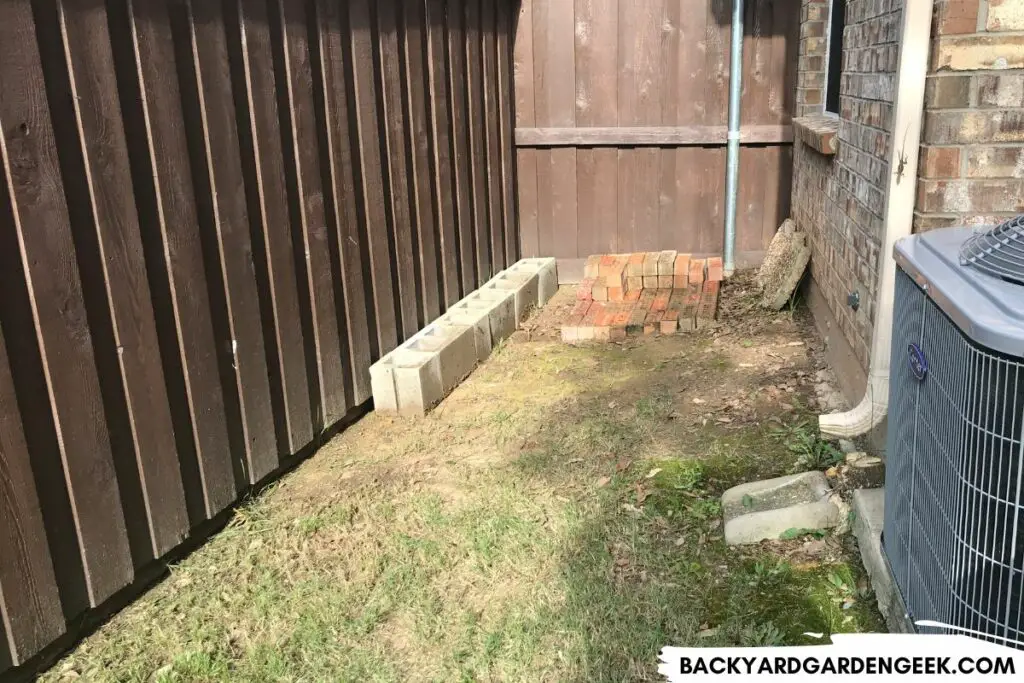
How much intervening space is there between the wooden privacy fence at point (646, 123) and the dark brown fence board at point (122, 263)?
14.0 ft

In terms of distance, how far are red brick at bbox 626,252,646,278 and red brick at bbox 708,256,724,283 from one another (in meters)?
0.50

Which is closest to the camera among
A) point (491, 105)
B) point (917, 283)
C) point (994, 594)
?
point (994, 594)

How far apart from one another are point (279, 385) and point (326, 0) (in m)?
1.83

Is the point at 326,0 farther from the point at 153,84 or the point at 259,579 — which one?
the point at 259,579

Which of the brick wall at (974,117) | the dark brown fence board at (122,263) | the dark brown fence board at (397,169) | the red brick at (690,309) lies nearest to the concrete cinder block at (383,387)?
the dark brown fence board at (397,169)

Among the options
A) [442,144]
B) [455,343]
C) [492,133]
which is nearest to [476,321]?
[455,343]

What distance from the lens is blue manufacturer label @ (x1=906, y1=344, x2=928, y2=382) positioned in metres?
2.06

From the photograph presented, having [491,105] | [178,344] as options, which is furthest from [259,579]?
[491,105]

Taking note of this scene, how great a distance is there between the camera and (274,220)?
3770 millimetres

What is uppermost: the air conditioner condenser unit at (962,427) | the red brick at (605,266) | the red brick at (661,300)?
the air conditioner condenser unit at (962,427)

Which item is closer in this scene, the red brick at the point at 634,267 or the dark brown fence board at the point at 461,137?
the dark brown fence board at the point at 461,137

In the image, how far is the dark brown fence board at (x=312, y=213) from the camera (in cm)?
388

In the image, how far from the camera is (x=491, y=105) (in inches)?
248

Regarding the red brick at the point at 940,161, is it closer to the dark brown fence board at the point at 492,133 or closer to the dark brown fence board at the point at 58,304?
the dark brown fence board at the point at 58,304
